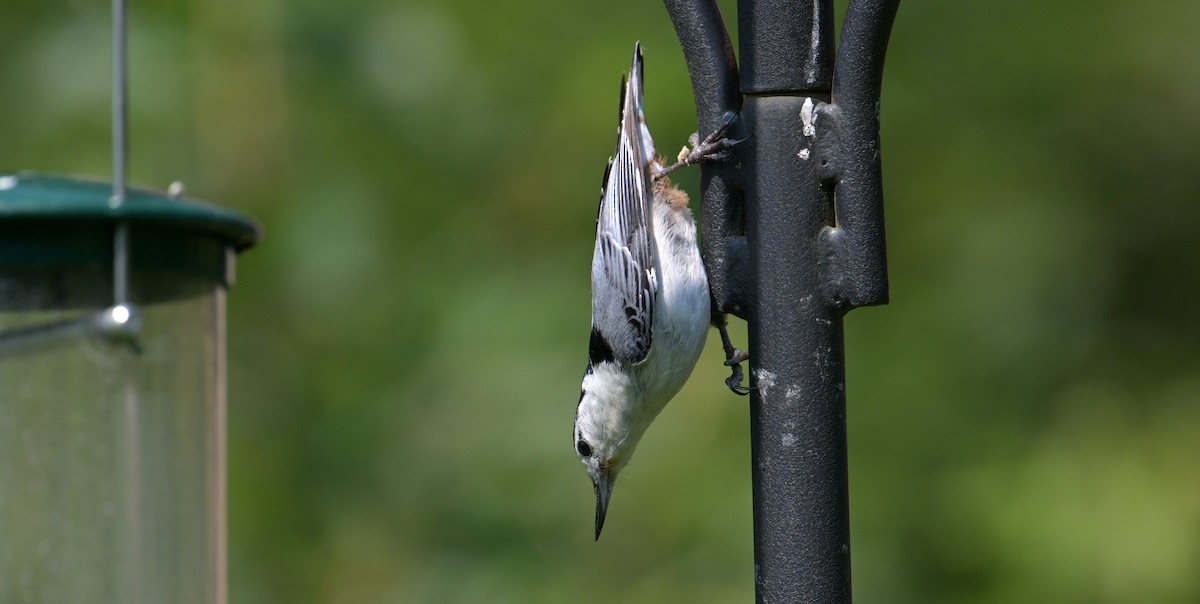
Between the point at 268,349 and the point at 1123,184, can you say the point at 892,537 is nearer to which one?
the point at 1123,184

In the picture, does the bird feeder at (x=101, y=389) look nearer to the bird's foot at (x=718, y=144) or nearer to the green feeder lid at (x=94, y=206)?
the green feeder lid at (x=94, y=206)

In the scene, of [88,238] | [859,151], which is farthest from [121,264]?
[859,151]

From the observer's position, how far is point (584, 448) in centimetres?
321

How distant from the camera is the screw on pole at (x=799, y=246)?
1.81 meters

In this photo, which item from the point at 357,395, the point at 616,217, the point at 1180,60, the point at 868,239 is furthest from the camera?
the point at 357,395

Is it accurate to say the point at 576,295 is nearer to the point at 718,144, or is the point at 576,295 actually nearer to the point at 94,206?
the point at 94,206

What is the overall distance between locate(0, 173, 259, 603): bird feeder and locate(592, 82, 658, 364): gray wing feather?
828mm

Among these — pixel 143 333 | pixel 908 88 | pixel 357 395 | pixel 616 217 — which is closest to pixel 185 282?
pixel 143 333

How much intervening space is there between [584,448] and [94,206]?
4.67 feet

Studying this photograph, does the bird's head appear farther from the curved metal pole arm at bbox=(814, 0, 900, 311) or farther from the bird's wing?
the curved metal pole arm at bbox=(814, 0, 900, 311)

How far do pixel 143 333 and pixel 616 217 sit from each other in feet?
3.60

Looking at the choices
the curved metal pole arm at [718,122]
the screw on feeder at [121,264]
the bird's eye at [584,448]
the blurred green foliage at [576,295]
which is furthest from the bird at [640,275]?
the screw on feeder at [121,264]

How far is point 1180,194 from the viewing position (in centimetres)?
400

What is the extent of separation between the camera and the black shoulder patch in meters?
3.01
